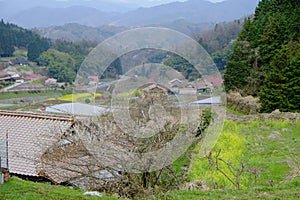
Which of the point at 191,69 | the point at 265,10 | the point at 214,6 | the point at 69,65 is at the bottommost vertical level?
the point at 69,65

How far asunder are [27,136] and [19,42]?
41837 millimetres

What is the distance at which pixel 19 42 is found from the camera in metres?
45.4

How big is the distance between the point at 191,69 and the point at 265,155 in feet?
8.62

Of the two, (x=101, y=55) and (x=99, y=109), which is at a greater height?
(x=101, y=55)

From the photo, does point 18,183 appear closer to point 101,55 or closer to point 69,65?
point 101,55

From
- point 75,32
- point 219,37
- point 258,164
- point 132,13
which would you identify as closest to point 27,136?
point 258,164

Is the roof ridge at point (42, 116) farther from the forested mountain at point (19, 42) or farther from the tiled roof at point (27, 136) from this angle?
the forested mountain at point (19, 42)

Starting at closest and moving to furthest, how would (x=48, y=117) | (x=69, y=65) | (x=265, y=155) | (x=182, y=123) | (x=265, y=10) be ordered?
(x=182, y=123)
(x=48, y=117)
(x=265, y=155)
(x=265, y=10)
(x=69, y=65)

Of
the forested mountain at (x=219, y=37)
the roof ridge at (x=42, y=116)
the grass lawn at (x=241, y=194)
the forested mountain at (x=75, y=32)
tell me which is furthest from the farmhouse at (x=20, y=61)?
the grass lawn at (x=241, y=194)

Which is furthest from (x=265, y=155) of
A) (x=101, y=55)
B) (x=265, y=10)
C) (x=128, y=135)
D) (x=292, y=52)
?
(x=265, y=10)

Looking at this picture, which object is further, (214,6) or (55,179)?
(214,6)

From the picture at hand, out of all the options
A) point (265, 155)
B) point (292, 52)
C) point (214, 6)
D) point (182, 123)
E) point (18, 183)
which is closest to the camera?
point (18, 183)

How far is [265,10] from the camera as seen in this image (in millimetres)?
20359

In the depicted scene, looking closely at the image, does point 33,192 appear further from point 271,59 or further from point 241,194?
point 271,59
